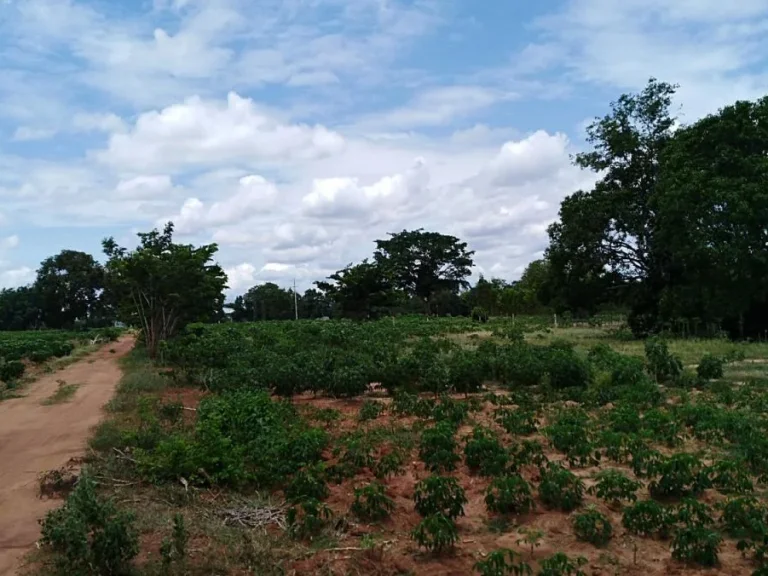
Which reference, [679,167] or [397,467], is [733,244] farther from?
[397,467]

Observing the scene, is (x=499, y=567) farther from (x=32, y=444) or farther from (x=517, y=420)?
(x=32, y=444)

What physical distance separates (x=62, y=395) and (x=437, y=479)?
1261 cm

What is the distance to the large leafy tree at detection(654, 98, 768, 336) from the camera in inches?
886

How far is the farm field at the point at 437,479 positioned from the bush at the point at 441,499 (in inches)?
0.5

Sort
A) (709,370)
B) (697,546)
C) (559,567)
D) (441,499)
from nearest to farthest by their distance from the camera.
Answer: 1. (559,567)
2. (697,546)
3. (441,499)
4. (709,370)

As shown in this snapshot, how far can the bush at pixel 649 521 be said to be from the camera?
17.8 ft

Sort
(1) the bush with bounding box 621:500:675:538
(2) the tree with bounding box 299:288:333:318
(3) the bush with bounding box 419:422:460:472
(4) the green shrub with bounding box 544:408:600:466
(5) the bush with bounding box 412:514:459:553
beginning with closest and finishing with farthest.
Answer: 1. (5) the bush with bounding box 412:514:459:553
2. (1) the bush with bounding box 621:500:675:538
3. (3) the bush with bounding box 419:422:460:472
4. (4) the green shrub with bounding box 544:408:600:466
5. (2) the tree with bounding box 299:288:333:318

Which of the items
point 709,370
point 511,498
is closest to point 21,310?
point 709,370

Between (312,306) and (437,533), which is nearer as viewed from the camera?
(437,533)

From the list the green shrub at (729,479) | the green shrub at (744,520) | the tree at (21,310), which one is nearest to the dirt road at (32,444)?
the green shrub at (744,520)

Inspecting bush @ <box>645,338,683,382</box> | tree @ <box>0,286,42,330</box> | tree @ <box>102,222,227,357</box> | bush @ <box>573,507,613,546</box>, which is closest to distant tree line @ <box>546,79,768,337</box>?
bush @ <box>645,338,683,382</box>

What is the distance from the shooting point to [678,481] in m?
6.30

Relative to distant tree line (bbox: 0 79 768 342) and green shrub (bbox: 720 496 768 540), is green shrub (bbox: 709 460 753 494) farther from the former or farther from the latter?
distant tree line (bbox: 0 79 768 342)

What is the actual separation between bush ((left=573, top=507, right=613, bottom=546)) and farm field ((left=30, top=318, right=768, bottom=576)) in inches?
0.8
